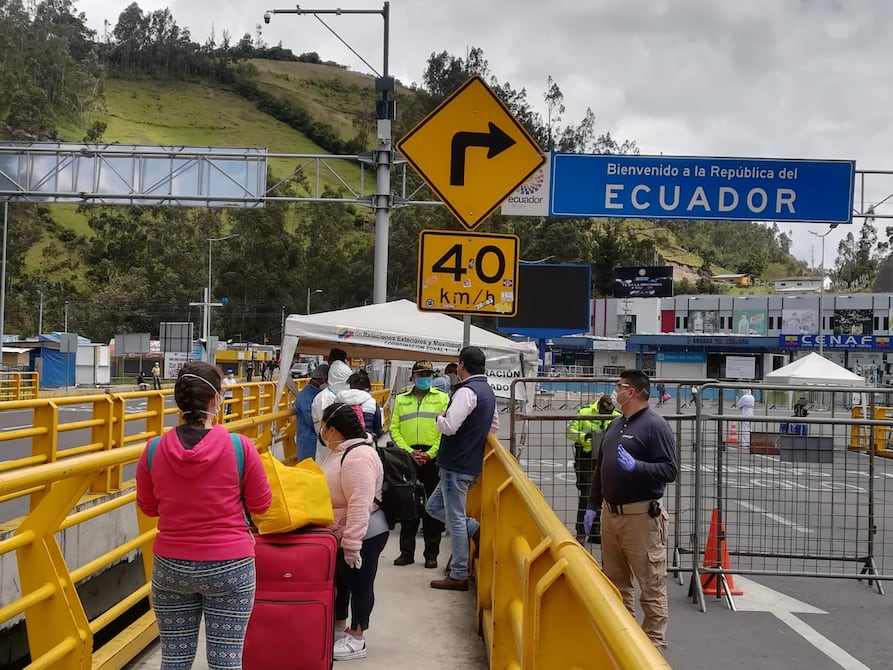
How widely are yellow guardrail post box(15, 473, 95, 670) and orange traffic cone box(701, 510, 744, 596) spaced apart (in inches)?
217

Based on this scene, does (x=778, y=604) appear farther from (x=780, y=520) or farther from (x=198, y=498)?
(x=198, y=498)

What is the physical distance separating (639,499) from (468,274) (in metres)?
1.92

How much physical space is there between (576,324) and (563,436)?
19.0 m

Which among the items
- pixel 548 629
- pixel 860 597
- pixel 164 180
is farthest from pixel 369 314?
pixel 164 180

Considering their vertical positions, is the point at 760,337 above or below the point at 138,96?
below

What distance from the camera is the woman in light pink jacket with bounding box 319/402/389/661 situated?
15.6ft

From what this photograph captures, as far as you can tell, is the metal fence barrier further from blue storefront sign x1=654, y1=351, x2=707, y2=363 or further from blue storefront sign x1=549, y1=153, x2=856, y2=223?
blue storefront sign x1=654, y1=351, x2=707, y2=363

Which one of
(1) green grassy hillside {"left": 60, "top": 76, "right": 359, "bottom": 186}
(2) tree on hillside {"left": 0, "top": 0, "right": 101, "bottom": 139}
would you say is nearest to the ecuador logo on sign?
(2) tree on hillside {"left": 0, "top": 0, "right": 101, "bottom": 139}

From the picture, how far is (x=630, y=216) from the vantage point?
44.2ft

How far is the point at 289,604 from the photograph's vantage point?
4336 millimetres

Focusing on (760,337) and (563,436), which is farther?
(760,337)

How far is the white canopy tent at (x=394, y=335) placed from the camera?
37.6ft

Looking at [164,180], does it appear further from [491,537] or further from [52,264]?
[52,264]

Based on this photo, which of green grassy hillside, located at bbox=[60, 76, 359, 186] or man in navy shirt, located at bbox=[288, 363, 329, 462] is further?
green grassy hillside, located at bbox=[60, 76, 359, 186]
